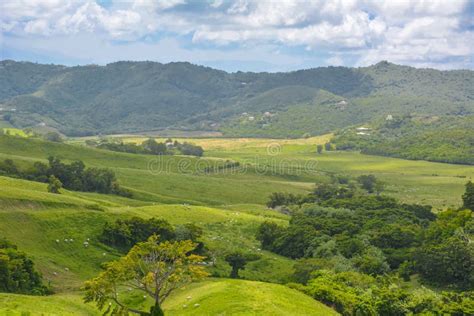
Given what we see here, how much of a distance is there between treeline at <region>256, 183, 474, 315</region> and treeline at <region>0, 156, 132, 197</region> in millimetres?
58682

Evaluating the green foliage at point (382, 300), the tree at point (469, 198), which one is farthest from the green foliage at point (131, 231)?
the tree at point (469, 198)

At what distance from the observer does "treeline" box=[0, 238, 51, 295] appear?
62.6 metres

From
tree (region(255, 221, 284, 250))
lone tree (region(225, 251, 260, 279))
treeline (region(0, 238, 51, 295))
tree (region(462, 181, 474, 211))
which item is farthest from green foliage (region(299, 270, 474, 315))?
tree (region(462, 181, 474, 211))

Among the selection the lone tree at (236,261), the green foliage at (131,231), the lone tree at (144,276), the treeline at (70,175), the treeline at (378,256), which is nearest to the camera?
the lone tree at (144,276)

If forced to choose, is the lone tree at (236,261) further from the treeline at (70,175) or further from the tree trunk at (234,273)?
the treeline at (70,175)

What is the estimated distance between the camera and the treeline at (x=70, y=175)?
158 m

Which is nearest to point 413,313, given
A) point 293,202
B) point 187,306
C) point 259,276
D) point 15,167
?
point 187,306

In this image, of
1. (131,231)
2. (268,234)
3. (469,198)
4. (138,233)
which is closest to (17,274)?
(131,231)

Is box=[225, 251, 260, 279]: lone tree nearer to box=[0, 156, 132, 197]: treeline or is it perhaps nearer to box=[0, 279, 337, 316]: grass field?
box=[0, 279, 337, 316]: grass field

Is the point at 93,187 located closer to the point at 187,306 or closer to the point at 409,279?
the point at 409,279

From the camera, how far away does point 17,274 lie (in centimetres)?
6462

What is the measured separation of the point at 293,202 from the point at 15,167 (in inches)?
3236

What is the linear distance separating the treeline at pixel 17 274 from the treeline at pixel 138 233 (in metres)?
24.8

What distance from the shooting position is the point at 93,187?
166m
